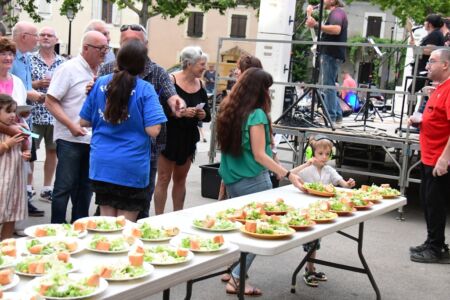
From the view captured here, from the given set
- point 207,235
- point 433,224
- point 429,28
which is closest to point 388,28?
point 429,28

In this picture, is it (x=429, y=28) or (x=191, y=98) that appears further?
(x=429, y=28)

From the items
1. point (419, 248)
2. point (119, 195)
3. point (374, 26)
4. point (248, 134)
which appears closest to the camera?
point (119, 195)

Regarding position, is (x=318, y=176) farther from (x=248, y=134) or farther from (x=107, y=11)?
(x=107, y=11)

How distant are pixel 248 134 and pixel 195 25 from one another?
135 feet

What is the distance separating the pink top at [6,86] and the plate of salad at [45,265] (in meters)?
3.06

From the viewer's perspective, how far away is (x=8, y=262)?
265cm

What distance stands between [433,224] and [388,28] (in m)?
49.2

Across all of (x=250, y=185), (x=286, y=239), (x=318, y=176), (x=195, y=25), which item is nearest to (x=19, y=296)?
(x=286, y=239)

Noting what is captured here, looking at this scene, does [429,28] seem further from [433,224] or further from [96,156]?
[96,156]

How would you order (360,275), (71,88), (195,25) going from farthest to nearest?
(195,25) → (360,275) → (71,88)

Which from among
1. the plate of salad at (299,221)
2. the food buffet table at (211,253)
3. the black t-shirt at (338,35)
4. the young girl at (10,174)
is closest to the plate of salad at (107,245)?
the food buffet table at (211,253)

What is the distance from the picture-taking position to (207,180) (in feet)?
29.2

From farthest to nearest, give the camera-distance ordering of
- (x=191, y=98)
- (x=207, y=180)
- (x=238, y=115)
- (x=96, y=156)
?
(x=207, y=180), (x=191, y=98), (x=238, y=115), (x=96, y=156)

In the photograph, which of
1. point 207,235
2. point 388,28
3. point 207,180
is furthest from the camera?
point 388,28
